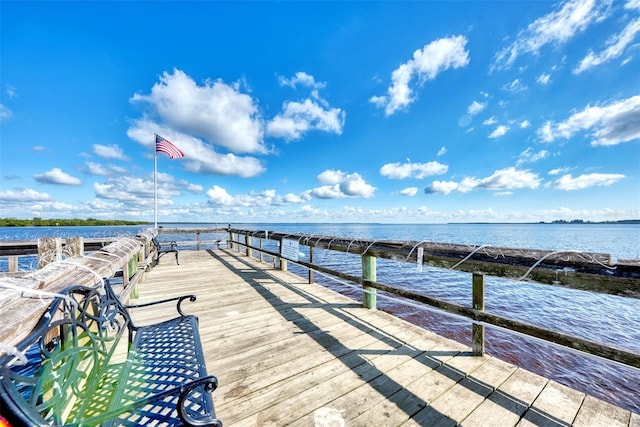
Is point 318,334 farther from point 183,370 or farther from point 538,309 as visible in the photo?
point 538,309

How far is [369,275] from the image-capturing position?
12.4ft

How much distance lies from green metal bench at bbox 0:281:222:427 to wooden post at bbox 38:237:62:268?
1.74m

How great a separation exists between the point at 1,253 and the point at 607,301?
17.0 meters

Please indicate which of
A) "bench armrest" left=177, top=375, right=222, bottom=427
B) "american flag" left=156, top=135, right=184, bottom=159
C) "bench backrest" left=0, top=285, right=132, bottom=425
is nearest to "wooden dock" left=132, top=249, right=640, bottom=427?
"bench armrest" left=177, top=375, right=222, bottom=427

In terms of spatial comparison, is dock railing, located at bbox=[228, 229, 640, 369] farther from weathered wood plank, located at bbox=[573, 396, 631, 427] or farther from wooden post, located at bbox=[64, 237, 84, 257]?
wooden post, located at bbox=[64, 237, 84, 257]

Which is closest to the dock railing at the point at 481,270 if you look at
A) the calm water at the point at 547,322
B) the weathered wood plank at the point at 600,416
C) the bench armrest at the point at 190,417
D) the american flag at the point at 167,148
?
the calm water at the point at 547,322

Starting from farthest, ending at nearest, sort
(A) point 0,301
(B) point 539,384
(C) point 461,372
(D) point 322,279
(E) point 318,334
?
(D) point 322,279 → (E) point 318,334 → (C) point 461,372 → (B) point 539,384 → (A) point 0,301

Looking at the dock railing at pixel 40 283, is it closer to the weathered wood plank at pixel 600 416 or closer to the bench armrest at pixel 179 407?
the bench armrest at pixel 179 407

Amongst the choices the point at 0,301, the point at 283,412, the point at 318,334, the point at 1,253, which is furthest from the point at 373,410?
the point at 1,253

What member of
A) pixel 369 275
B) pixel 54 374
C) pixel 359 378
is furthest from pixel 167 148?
pixel 359 378

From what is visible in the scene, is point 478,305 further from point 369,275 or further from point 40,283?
point 40,283

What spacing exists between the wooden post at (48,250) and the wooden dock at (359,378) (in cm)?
130

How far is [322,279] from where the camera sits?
10.6 metres

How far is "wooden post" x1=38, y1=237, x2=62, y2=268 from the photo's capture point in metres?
3.00
